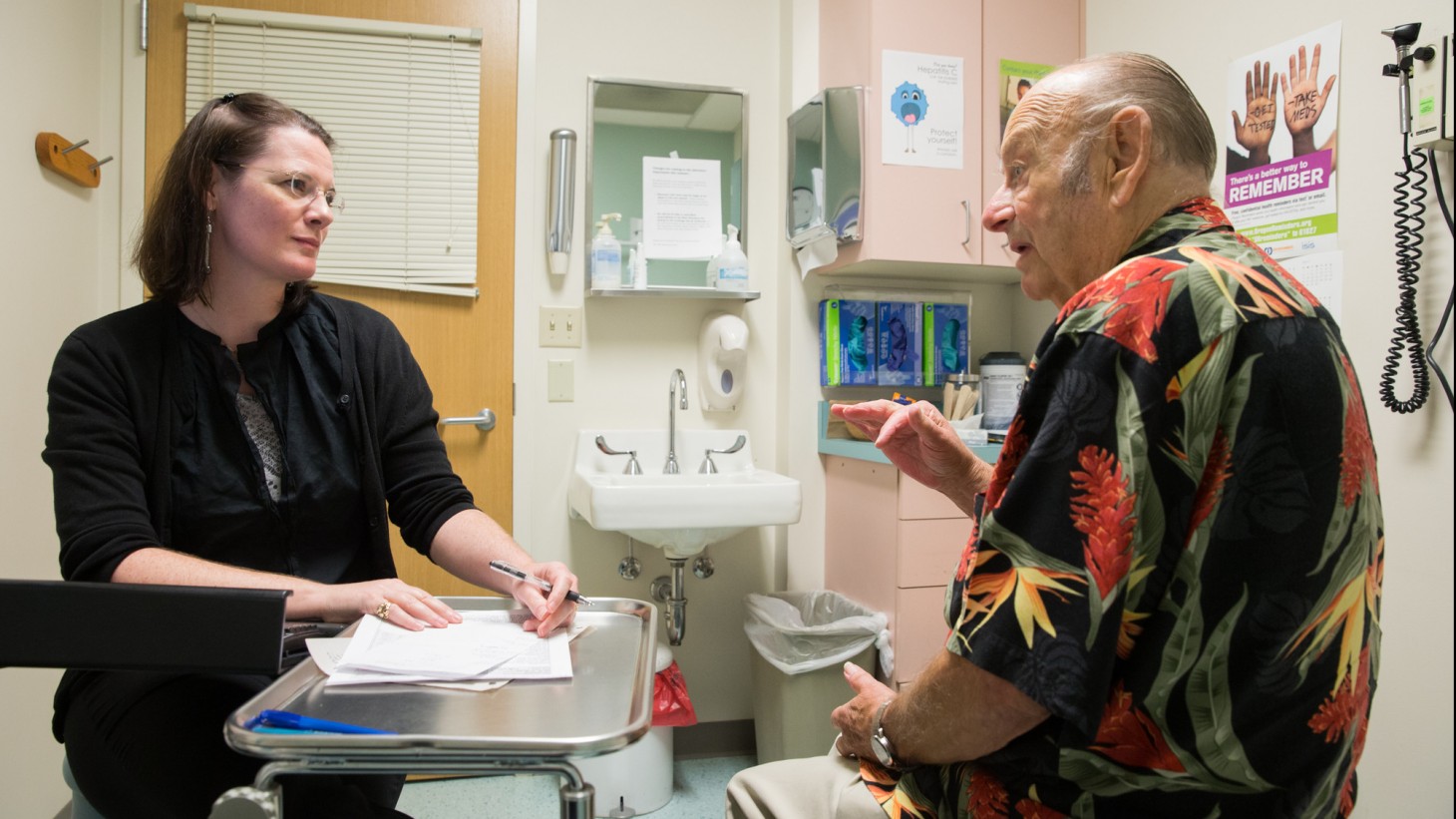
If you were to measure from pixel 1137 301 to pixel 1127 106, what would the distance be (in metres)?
0.26

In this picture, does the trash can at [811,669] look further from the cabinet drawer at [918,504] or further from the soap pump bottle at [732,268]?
the soap pump bottle at [732,268]

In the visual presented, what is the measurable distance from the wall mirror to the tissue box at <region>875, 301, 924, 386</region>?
1.72ft

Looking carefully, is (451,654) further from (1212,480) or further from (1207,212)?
(1207,212)

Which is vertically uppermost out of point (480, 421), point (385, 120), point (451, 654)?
point (385, 120)

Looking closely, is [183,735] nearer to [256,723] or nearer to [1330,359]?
[256,723]

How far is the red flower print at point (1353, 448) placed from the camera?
69 centimetres

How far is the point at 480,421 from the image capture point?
241 cm

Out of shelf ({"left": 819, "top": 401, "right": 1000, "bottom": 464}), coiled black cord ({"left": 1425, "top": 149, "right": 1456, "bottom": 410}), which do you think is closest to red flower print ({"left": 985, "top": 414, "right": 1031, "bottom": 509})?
coiled black cord ({"left": 1425, "top": 149, "right": 1456, "bottom": 410})

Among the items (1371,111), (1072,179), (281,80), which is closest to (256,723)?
(1072,179)

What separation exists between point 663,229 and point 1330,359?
6.63 ft

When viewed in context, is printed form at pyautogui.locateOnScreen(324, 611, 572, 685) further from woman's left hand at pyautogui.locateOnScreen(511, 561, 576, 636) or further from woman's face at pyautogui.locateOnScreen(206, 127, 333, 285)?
woman's face at pyautogui.locateOnScreen(206, 127, 333, 285)

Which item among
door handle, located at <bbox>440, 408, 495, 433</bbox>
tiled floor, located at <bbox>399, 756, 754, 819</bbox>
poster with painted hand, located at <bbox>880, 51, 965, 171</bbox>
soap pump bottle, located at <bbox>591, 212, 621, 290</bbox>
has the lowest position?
tiled floor, located at <bbox>399, 756, 754, 819</bbox>

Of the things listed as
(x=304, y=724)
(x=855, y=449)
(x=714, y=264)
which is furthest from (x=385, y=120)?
(x=304, y=724)

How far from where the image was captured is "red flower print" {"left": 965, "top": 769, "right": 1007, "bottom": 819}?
0.80 metres
